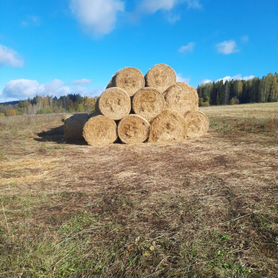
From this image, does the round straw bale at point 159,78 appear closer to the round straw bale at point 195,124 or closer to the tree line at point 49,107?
the round straw bale at point 195,124

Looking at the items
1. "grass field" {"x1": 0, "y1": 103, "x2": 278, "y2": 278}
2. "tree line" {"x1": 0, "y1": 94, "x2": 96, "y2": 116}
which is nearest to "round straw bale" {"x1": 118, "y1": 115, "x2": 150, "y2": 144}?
"grass field" {"x1": 0, "y1": 103, "x2": 278, "y2": 278}

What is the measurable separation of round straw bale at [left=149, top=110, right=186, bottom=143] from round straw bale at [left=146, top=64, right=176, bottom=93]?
4.62 feet

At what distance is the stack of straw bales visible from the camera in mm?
10180

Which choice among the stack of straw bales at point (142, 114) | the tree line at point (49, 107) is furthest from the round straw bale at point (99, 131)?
the tree line at point (49, 107)

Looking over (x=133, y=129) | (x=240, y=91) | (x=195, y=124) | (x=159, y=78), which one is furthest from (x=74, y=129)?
(x=240, y=91)

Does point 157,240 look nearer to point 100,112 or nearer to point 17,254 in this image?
point 17,254

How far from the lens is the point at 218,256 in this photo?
2.93 meters

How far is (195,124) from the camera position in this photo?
36.8ft

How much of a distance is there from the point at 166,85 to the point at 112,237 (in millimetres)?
8717

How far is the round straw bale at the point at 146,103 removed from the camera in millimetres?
10492

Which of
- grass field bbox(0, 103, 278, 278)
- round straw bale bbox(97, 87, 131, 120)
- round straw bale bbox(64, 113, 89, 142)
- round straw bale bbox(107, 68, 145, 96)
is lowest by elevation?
grass field bbox(0, 103, 278, 278)

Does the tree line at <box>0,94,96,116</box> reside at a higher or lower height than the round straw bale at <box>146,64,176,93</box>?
lower

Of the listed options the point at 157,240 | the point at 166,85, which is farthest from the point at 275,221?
the point at 166,85

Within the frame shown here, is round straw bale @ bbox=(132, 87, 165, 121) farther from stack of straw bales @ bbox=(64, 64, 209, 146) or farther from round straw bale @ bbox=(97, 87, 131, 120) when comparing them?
round straw bale @ bbox=(97, 87, 131, 120)
